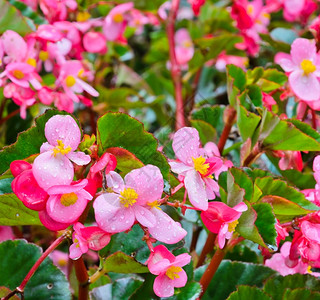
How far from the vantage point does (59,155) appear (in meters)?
0.46

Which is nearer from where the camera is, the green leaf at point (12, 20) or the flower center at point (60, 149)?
the flower center at point (60, 149)

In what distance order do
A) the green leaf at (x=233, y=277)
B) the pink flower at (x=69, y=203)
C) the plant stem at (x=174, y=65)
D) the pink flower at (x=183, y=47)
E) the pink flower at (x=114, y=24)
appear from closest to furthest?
the pink flower at (x=69, y=203)
the green leaf at (x=233, y=277)
the pink flower at (x=114, y=24)
the plant stem at (x=174, y=65)
the pink flower at (x=183, y=47)

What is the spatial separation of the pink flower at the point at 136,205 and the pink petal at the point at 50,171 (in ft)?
0.12

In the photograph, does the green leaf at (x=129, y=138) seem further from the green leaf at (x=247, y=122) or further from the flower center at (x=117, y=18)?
the flower center at (x=117, y=18)

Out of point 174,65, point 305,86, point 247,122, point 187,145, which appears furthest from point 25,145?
point 174,65

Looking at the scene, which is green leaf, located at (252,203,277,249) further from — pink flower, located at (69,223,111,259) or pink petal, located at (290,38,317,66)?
pink petal, located at (290,38,317,66)

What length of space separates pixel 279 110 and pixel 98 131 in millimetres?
389

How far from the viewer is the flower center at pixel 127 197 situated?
0.46 metres

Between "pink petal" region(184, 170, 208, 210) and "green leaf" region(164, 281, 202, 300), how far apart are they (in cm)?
13

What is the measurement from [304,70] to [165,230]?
1.20ft

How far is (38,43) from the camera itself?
761 mm

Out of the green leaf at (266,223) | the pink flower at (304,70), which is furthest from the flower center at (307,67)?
the green leaf at (266,223)

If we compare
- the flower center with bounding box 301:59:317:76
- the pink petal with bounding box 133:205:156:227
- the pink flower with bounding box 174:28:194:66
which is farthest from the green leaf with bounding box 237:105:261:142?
the pink flower with bounding box 174:28:194:66

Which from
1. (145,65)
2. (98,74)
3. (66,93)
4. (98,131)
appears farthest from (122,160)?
(145,65)
